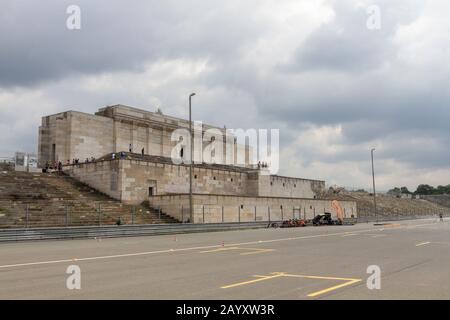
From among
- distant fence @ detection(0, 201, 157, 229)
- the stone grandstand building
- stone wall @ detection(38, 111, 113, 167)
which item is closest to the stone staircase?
distant fence @ detection(0, 201, 157, 229)

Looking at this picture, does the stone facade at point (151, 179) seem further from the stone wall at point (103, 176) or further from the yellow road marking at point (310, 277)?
the yellow road marking at point (310, 277)

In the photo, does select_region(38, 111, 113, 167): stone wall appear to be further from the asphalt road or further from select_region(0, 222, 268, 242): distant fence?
the asphalt road

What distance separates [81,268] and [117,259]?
2.70m

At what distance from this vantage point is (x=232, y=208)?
49875 mm

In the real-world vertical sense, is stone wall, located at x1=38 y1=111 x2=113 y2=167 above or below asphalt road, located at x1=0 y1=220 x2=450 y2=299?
above

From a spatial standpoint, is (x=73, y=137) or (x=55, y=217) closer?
(x=55, y=217)

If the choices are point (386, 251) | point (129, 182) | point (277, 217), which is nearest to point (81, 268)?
point (386, 251)

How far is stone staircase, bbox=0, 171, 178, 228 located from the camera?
3419 centimetres

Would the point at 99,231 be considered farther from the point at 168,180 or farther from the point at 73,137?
the point at 73,137

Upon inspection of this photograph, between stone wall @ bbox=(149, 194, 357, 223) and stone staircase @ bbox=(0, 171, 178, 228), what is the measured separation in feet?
4.43

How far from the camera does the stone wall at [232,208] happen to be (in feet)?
149

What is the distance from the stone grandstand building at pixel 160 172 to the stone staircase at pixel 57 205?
2.13m

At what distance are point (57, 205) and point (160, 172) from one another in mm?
14706

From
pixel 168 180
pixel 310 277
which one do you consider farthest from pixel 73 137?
pixel 310 277
